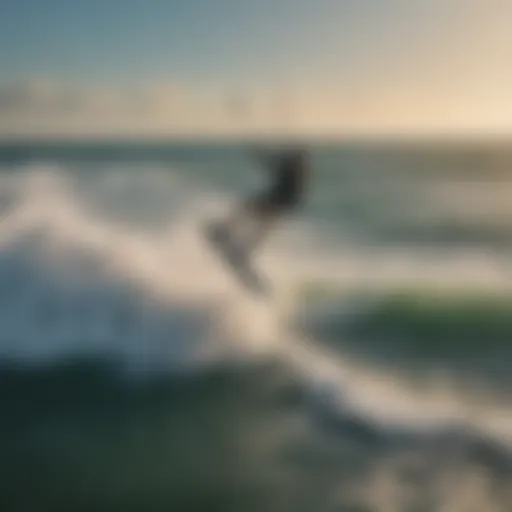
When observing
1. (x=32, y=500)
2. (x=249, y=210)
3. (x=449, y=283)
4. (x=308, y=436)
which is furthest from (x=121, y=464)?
(x=449, y=283)

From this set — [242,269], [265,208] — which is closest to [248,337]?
[242,269]

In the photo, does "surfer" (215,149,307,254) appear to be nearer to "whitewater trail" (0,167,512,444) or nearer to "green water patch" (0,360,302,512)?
"whitewater trail" (0,167,512,444)

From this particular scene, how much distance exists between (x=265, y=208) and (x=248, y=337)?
0.21 m

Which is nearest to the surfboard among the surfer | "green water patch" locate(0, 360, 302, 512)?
the surfer

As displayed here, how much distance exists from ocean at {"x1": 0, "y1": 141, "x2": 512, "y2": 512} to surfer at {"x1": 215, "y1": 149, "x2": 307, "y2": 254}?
0.06ft

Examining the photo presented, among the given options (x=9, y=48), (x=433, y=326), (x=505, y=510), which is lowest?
(x=505, y=510)

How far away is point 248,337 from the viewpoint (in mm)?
1189

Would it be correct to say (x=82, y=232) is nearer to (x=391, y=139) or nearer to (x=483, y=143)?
(x=391, y=139)

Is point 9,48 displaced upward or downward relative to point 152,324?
upward

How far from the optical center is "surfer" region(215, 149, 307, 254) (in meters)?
1.19

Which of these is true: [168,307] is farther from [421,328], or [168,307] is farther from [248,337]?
[421,328]

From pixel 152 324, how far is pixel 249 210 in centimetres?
24

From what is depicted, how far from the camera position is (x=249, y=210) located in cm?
119

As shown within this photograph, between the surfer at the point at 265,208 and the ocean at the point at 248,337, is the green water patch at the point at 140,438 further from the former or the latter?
the surfer at the point at 265,208
